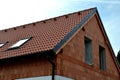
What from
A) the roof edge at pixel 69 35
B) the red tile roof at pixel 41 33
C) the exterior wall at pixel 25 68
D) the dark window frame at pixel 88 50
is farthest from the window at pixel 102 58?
the exterior wall at pixel 25 68

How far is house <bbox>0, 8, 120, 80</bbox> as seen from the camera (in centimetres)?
1250

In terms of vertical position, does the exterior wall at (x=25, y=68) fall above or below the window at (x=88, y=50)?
below

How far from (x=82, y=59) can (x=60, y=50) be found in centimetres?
237

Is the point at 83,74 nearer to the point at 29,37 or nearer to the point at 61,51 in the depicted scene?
the point at 61,51

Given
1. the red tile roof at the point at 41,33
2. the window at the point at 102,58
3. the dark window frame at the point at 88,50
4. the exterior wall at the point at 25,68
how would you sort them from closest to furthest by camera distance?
the exterior wall at the point at 25,68
the red tile roof at the point at 41,33
the dark window frame at the point at 88,50
the window at the point at 102,58

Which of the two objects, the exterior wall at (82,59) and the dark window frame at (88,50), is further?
the dark window frame at (88,50)

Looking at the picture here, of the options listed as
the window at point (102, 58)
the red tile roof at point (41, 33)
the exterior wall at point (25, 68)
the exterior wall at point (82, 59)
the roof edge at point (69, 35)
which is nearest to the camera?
the roof edge at point (69, 35)

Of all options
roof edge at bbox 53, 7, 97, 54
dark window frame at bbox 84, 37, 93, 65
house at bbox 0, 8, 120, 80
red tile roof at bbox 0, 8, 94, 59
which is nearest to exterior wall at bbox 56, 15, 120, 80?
house at bbox 0, 8, 120, 80

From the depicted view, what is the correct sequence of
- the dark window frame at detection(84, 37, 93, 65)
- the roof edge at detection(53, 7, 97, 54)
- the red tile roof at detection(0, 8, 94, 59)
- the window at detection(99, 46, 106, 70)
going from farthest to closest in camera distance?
the window at detection(99, 46, 106, 70)
the dark window frame at detection(84, 37, 93, 65)
the red tile roof at detection(0, 8, 94, 59)
the roof edge at detection(53, 7, 97, 54)

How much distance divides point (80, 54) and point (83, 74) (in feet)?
3.42

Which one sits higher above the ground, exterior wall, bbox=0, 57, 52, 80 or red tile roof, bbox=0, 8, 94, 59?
red tile roof, bbox=0, 8, 94, 59

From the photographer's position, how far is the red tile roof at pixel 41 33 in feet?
43.1

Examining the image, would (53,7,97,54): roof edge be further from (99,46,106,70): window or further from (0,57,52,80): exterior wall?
(99,46,106,70): window

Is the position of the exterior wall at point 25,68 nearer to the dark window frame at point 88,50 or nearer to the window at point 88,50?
the dark window frame at point 88,50
